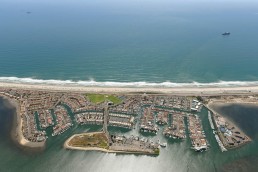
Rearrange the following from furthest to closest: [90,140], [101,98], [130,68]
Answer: [130,68] → [101,98] → [90,140]

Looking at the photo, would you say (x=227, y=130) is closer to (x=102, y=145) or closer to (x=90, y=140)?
(x=102, y=145)

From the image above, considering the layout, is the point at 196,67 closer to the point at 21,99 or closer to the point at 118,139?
the point at 118,139

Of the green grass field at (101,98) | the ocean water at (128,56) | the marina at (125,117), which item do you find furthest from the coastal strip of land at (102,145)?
the ocean water at (128,56)

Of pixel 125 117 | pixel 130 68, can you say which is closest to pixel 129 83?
pixel 130 68

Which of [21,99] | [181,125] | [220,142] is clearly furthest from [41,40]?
[220,142]

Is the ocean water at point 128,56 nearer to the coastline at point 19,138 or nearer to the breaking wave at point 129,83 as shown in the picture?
the breaking wave at point 129,83
